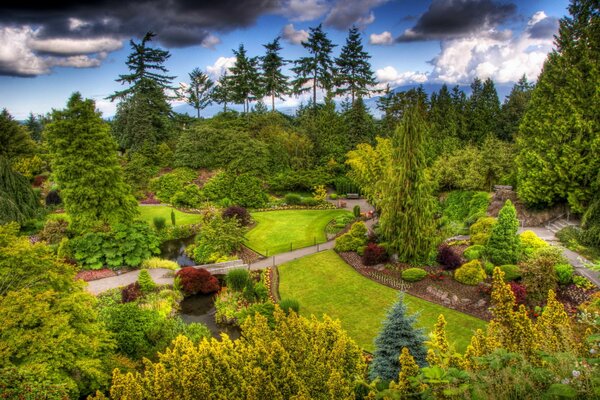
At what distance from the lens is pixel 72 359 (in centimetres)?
898

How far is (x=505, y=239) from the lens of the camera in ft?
59.0

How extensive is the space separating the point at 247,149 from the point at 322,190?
29.4 feet

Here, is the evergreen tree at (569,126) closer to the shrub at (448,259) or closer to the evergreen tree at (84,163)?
the shrub at (448,259)

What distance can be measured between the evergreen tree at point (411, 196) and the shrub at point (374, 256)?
0.87 m

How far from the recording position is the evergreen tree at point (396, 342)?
32.6 ft

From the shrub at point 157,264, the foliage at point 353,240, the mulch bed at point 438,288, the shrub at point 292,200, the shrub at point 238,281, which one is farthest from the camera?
the shrub at point 292,200

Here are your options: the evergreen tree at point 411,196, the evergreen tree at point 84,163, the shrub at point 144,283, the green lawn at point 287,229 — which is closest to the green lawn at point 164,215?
the green lawn at point 287,229

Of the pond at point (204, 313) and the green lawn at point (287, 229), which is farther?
the green lawn at point (287, 229)

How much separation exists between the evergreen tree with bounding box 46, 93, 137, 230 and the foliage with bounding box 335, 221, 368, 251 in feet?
45.6

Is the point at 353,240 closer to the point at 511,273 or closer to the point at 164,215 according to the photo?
the point at 511,273

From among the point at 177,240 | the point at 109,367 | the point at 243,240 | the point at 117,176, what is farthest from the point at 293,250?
the point at 109,367

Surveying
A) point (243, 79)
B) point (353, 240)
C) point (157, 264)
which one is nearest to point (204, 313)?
point (157, 264)

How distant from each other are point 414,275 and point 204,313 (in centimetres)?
1030

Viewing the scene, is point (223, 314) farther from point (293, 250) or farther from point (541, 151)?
point (541, 151)
